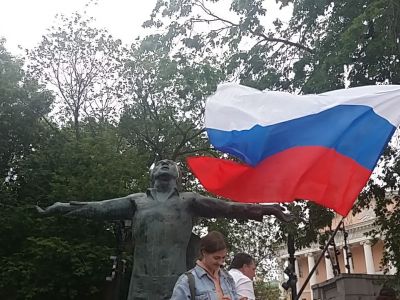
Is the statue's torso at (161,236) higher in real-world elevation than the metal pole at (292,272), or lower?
lower

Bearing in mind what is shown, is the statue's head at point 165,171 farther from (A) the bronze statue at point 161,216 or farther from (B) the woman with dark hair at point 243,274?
(B) the woman with dark hair at point 243,274

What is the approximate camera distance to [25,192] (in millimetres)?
19859

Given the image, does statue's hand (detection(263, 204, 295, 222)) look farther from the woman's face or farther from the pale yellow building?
the pale yellow building

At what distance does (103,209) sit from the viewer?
5527mm

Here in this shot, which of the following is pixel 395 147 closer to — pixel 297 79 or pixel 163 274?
pixel 297 79

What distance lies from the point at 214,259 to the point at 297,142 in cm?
265

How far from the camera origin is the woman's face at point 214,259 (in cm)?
376

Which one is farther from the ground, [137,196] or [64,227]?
[64,227]

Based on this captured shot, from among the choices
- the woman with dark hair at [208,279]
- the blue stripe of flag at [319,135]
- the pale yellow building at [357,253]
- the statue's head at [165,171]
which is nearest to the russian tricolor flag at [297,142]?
the blue stripe of flag at [319,135]

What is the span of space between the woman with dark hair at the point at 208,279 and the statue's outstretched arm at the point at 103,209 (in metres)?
1.84

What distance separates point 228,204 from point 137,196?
33.9 inches

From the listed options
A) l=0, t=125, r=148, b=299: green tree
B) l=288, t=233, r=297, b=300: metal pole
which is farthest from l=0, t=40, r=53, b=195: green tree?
l=288, t=233, r=297, b=300: metal pole

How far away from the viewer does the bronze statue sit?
5109mm

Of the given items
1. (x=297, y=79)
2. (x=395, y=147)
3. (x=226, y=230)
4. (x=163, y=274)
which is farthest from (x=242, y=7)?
(x=163, y=274)
